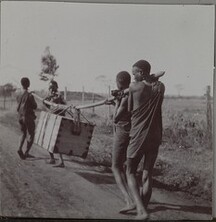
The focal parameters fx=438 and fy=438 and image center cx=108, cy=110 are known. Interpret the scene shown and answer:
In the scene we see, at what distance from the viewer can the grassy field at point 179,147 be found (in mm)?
4484

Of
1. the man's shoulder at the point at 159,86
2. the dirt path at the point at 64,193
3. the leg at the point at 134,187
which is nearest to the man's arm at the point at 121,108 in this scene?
the man's shoulder at the point at 159,86

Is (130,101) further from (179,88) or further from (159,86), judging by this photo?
(179,88)

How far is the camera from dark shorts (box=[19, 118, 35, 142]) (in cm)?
455

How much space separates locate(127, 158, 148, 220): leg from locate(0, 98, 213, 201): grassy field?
23 cm

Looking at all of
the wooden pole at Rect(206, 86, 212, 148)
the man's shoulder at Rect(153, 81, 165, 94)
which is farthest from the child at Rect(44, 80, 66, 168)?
the wooden pole at Rect(206, 86, 212, 148)

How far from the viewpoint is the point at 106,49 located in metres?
4.46

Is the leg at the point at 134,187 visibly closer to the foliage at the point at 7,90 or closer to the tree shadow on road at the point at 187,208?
the tree shadow on road at the point at 187,208

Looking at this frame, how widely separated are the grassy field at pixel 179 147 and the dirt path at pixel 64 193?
12cm

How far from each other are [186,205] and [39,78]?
6.55 ft

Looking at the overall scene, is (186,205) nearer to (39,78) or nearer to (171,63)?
(171,63)

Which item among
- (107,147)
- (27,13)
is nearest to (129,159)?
(107,147)

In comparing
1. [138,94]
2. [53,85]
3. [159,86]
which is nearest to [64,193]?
[53,85]

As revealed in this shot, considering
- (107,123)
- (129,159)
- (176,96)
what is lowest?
(129,159)

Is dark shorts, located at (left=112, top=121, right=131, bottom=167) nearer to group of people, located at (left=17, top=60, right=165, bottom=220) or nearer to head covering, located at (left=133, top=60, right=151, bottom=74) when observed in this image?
group of people, located at (left=17, top=60, right=165, bottom=220)
